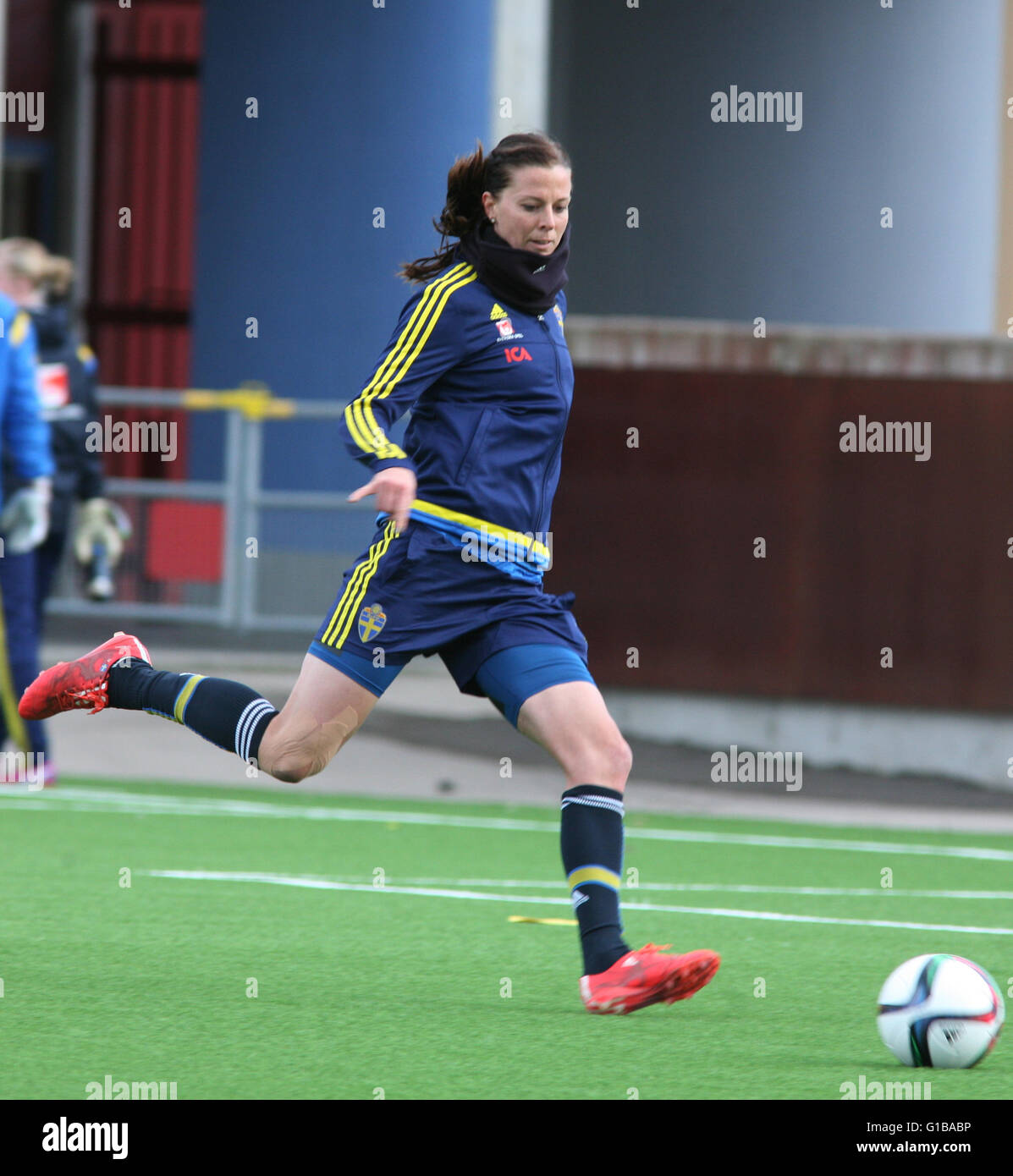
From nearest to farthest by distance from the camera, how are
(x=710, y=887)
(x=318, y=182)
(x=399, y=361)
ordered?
1. (x=399, y=361)
2. (x=710, y=887)
3. (x=318, y=182)

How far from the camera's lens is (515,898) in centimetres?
828

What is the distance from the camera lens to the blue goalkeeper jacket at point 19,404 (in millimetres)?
9758

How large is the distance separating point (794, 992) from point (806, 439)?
7.35m

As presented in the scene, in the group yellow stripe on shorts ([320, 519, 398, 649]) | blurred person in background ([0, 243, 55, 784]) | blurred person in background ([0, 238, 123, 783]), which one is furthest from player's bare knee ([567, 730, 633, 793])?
blurred person in background ([0, 238, 123, 783])

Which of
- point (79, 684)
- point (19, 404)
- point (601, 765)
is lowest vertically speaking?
point (601, 765)

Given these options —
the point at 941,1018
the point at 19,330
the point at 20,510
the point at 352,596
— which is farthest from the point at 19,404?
the point at 941,1018

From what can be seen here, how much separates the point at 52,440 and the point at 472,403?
18.3 ft

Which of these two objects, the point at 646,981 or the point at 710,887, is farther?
the point at 710,887

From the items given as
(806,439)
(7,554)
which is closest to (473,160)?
(7,554)

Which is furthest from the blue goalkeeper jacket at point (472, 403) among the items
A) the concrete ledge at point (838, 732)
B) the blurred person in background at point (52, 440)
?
the concrete ledge at point (838, 732)

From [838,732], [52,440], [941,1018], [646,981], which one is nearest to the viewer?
[941,1018]

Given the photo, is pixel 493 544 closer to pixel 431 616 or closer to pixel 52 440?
pixel 431 616

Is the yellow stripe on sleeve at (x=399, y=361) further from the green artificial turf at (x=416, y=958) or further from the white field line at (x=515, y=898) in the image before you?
the white field line at (x=515, y=898)

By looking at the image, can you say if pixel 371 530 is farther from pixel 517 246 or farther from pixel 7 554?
pixel 517 246
